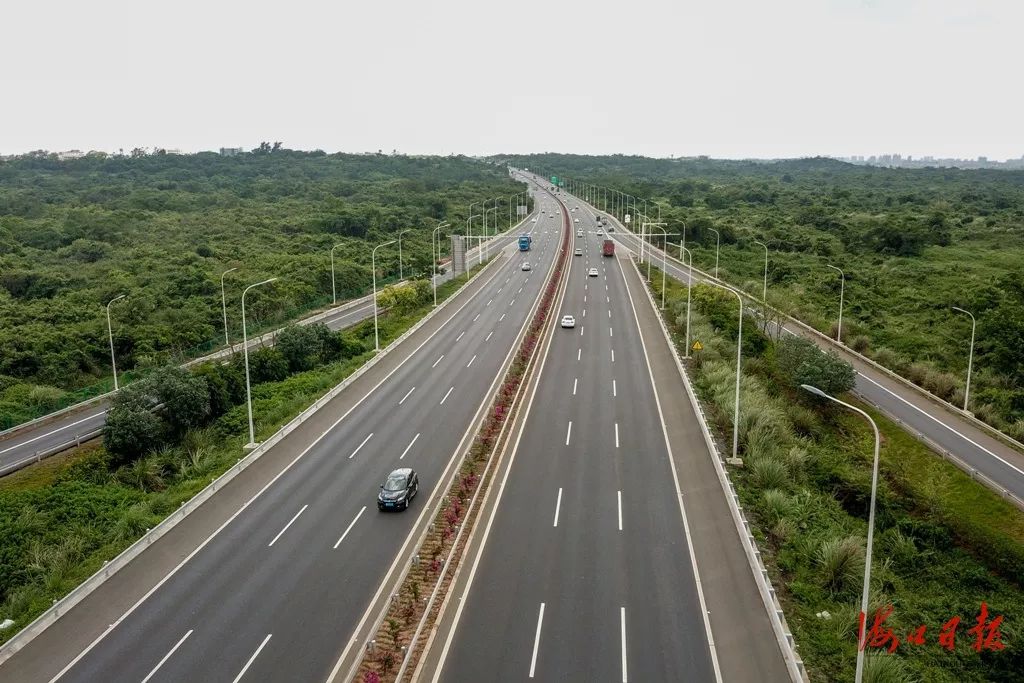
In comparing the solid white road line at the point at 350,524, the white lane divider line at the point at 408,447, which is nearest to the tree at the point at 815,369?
the white lane divider line at the point at 408,447

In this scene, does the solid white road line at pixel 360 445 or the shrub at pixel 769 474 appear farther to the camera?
the solid white road line at pixel 360 445

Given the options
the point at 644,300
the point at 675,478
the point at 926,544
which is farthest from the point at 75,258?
the point at 926,544

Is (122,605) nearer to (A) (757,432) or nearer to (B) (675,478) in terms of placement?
(B) (675,478)

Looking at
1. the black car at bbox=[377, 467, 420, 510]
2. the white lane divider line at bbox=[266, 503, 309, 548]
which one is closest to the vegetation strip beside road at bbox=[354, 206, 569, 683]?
the black car at bbox=[377, 467, 420, 510]

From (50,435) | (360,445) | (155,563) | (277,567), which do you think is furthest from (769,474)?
(50,435)

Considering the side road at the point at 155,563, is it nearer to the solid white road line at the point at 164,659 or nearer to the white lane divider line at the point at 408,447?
the solid white road line at the point at 164,659

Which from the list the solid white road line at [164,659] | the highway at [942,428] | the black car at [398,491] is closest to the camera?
the solid white road line at [164,659]

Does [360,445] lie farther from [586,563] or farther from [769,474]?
[769,474]

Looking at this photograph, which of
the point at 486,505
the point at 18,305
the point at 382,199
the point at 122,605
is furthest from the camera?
the point at 382,199
